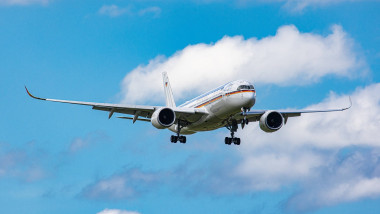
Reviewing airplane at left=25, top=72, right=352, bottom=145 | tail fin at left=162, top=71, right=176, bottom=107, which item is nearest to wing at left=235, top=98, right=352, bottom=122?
airplane at left=25, top=72, right=352, bottom=145

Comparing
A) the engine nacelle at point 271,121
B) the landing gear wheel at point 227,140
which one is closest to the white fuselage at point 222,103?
the landing gear wheel at point 227,140

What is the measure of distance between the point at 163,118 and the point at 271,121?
33.4 ft

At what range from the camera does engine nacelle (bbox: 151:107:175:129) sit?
54.7 meters

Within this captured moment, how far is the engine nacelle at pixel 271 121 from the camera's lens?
191 feet

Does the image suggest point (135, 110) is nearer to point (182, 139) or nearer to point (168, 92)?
point (182, 139)

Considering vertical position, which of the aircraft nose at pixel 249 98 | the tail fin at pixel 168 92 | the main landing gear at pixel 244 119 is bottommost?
the main landing gear at pixel 244 119

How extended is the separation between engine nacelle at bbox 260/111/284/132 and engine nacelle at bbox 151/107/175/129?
28.0 feet

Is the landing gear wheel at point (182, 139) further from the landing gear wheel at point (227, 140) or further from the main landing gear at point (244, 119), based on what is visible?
the main landing gear at point (244, 119)

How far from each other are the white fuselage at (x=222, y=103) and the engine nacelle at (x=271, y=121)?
136 inches

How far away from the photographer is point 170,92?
74375mm


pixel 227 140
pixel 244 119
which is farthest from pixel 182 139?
pixel 244 119

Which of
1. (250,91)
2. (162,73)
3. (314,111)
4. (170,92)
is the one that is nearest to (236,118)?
(250,91)

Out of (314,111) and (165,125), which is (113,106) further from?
(314,111)

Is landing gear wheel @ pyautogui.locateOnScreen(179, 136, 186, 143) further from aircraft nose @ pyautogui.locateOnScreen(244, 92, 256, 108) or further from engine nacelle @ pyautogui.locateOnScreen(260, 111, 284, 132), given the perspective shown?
aircraft nose @ pyautogui.locateOnScreen(244, 92, 256, 108)
